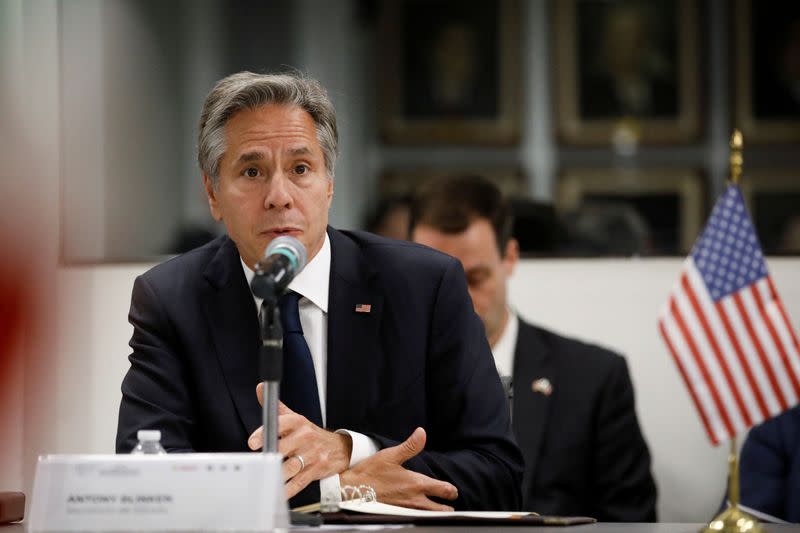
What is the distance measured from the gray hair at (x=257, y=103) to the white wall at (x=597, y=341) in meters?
1.32

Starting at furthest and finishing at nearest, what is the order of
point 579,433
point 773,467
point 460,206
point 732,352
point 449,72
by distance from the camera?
point 449,72
point 460,206
point 579,433
point 773,467
point 732,352

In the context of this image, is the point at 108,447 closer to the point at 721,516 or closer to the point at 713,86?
the point at 721,516

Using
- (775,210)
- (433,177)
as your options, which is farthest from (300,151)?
(775,210)

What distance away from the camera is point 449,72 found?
5.66 m

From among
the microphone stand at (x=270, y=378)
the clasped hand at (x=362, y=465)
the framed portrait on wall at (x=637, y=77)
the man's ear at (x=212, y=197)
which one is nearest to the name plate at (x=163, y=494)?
the microphone stand at (x=270, y=378)

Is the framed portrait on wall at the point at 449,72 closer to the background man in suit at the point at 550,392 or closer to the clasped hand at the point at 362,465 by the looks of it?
the background man in suit at the point at 550,392

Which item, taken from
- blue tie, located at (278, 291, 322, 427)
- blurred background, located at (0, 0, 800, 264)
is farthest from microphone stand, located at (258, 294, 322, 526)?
blurred background, located at (0, 0, 800, 264)

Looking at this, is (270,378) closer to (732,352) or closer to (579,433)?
(732,352)

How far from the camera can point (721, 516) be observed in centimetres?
186

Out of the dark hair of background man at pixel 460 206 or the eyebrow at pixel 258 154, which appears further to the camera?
the dark hair of background man at pixel 460 206

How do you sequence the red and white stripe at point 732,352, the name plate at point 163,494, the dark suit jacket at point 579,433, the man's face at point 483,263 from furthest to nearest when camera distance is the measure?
1. the man's face at point 483,263
2. the dark suit jacket at point 579,433
3. the red and white stripe at point 732,352
4. the name plate at point 163,494

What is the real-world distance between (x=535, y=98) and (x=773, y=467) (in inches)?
109

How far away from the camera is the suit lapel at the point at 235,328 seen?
2.42 m

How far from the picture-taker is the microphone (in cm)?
182
